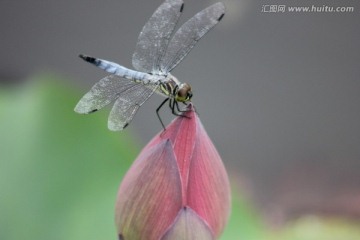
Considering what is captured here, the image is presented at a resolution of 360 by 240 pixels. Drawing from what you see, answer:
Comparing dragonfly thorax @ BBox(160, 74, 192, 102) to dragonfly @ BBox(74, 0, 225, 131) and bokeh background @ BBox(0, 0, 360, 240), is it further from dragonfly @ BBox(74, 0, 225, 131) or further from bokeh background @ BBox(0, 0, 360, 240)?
bokeh background @ BBox(0, 0, 360, 240)

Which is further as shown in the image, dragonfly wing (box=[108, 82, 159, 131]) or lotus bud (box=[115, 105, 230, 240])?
dragonfly wing (box=[108, 82, 159, 131])

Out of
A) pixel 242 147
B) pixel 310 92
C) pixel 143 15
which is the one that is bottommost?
pixel 242 147

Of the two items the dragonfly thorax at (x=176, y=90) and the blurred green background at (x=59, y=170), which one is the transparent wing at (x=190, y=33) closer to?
the dragonfly thorax at (x=176, y=90)

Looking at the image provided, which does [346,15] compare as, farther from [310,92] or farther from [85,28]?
[85,28]

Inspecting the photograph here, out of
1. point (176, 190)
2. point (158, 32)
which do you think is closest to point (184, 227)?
point (176, 190)

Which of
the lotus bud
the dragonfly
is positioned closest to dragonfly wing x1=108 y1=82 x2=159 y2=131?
the dragonfly

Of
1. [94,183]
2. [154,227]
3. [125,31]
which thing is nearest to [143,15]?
[125,31]
